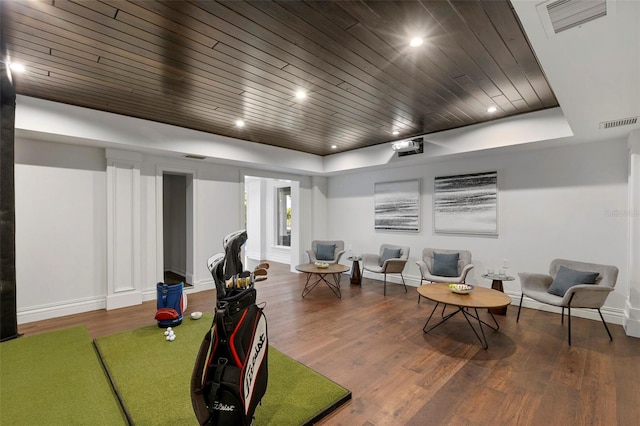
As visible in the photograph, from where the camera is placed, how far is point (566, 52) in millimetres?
1887

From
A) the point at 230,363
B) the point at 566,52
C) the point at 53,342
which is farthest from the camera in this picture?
the point at 53,342

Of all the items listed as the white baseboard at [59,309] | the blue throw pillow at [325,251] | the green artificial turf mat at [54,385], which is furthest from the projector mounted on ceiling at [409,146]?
the white baseboard at [59,309]

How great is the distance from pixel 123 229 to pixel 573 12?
17.3ft

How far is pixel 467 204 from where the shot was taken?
5.05m

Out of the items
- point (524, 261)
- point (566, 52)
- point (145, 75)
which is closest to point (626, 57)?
point (566, 52)

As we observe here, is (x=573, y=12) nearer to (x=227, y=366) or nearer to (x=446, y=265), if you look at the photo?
(x=227, y=366)

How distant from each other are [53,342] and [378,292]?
438 cm

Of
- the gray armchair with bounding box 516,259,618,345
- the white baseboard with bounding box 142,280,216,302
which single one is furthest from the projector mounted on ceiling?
the white baseboard with bounding box 142,280,216,302

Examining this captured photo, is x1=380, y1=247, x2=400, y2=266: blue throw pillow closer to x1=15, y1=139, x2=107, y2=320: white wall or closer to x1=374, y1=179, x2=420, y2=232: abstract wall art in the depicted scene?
x1=374, y1=179, x2=420, y2=232: abstract wall art

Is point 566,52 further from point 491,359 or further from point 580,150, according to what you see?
point 580,150

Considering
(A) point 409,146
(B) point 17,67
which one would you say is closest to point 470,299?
(A) point 409,146

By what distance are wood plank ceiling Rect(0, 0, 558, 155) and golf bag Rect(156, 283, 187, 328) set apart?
226 centimetres

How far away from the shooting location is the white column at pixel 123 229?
4.32m

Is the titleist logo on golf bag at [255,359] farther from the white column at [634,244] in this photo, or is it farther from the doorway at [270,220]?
the doorway at [270,220]
